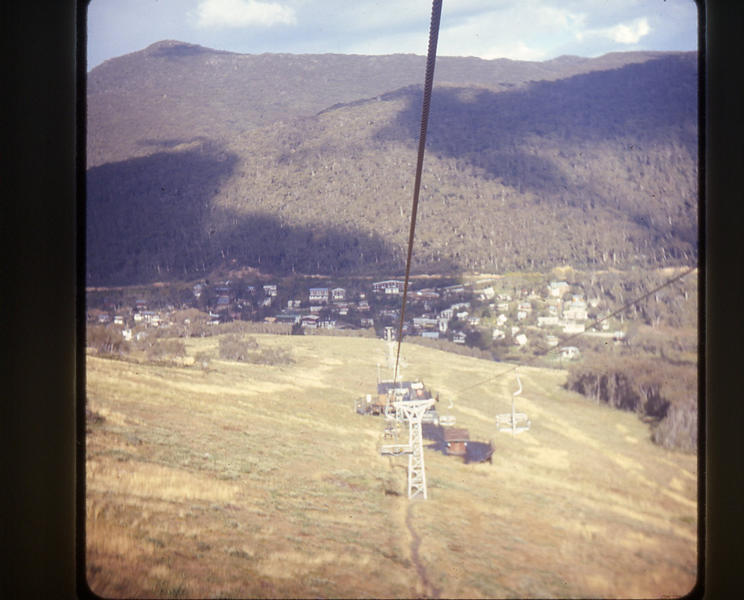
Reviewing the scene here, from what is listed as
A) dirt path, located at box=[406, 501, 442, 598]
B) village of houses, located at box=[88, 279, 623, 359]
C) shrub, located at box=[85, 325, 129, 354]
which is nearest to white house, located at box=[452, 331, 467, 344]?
village of houses, located at box=[88, 279, 623, 359]

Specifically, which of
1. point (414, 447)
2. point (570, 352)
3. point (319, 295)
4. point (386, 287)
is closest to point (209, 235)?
point (319, 295)

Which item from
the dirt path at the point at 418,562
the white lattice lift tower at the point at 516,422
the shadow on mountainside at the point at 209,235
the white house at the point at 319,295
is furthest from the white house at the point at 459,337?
the dirt path at the point at 418,562

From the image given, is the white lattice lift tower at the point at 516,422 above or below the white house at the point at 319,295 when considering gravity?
below

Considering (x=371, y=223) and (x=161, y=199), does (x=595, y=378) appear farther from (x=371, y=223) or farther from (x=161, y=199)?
(x=161, y=199)

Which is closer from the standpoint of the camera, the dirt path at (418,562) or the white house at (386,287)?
the dirt path at (418,562)

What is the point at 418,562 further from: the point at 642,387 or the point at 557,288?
the point at 557,288

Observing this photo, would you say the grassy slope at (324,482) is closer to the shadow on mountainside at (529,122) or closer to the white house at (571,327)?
the white house at (571,327)

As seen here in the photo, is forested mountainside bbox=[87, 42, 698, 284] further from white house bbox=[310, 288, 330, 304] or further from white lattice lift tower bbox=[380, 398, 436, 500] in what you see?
white lattice lift tower bbox=[380, 398, 436, 500]
